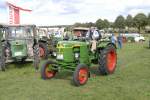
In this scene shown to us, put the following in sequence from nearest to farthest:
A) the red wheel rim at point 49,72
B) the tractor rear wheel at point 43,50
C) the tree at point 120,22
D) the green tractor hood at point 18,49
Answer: the red wheel rim at point 49,72 < the green tractor hood at point 18,49 < the tractor rear wheel at point 43,50 < the tree at point 120,22

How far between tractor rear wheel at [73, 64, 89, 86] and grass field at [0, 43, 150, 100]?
146 mm

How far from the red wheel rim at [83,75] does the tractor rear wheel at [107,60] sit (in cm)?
117

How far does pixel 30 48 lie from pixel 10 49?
0.86 m

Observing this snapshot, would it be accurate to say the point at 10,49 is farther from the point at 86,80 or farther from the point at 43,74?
the point at 86,80

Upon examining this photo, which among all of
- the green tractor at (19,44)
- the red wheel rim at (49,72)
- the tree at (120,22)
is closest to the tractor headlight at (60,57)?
the red wheel rim at (49,72)

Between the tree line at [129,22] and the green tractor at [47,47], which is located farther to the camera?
the tree line at [129,22]

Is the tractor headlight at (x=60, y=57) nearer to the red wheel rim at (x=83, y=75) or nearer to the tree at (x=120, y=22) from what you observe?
the red wheel rim at (x=83, y=75)

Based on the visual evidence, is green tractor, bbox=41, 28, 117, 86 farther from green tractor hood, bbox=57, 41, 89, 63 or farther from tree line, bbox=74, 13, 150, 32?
tree line, bbox=74, 13, 150, 32

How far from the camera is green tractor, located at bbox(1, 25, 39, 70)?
11516 millimetres

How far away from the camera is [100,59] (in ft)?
30.9

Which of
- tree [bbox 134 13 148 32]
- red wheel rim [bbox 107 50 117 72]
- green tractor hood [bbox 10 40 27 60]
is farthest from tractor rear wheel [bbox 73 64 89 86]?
tree [bbox 134 13 148 32]

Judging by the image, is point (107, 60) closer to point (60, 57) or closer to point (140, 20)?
point (60, 57)

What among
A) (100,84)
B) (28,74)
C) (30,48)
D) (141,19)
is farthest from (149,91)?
(141,19)

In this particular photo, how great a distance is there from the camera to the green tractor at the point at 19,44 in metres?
11.5
